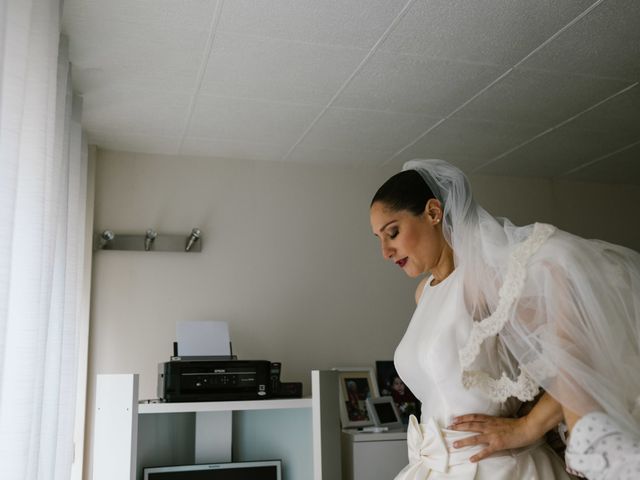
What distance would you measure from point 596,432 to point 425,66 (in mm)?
1762

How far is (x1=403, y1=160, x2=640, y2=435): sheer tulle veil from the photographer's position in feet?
5.08

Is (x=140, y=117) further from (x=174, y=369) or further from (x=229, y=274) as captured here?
(x=174, y=369)

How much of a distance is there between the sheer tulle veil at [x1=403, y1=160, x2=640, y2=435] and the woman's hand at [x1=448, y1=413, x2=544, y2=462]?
0.08m

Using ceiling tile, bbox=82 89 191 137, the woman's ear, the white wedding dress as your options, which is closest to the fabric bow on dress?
the white wedding dress

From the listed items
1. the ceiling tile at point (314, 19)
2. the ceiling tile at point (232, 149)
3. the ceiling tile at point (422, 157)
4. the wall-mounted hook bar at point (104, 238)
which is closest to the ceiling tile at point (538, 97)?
the ceiling tile at point (422, 157)

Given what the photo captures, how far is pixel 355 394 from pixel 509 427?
1.96 meters

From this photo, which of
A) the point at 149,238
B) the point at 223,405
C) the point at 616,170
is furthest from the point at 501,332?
the point at 616,170

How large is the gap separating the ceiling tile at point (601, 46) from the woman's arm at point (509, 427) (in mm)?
1472

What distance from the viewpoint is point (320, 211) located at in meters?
3.99

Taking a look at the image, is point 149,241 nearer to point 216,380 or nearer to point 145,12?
point 216,380

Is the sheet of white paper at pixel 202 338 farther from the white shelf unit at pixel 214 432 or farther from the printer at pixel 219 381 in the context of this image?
the white shelf unit at pixel 214 432

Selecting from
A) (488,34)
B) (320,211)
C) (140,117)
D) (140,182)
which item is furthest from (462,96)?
(140,182)

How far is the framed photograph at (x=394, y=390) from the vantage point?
3792mm

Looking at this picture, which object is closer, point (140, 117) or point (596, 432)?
point (596, 432)
